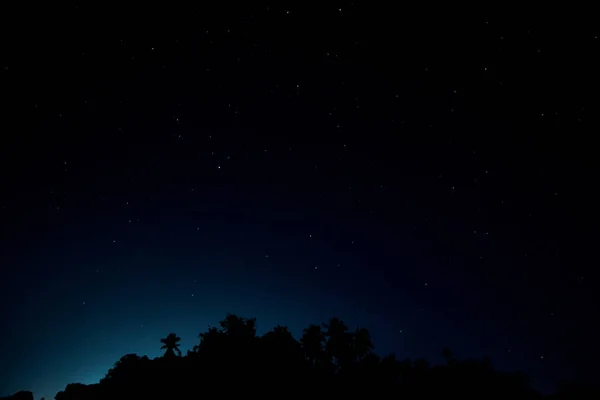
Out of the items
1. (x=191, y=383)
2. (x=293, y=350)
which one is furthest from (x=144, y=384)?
(x=293, y=350)

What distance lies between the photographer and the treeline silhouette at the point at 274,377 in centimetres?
2641

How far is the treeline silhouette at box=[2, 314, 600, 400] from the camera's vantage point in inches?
1040

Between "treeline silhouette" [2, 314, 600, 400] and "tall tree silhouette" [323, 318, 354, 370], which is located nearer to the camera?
"treeline silhouette" [2, 314, 600, 400]

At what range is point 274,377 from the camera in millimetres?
27219

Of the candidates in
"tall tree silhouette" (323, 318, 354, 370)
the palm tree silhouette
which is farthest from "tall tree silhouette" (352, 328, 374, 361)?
the palm tree silhouette

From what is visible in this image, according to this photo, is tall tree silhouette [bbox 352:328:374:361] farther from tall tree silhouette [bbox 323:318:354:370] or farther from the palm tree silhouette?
the palm tree silhouette

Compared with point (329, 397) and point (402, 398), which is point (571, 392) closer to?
point (402, 398)

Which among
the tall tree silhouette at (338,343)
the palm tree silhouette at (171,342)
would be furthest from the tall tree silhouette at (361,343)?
the palm tree silhouette at (171,342)

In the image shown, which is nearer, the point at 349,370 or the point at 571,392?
the point at 571,392

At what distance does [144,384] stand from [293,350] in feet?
35.1

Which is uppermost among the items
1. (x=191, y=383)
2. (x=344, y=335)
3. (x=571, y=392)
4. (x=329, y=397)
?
(x=344, y=335)

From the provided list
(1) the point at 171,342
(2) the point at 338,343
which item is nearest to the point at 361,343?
(2) the point at 338,343

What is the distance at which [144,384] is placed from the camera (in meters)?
Result: 26.5

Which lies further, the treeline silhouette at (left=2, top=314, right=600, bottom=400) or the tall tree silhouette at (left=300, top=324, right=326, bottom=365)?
the tall tree silhouette at (left=300, top=324, right=326, bottom=365)
